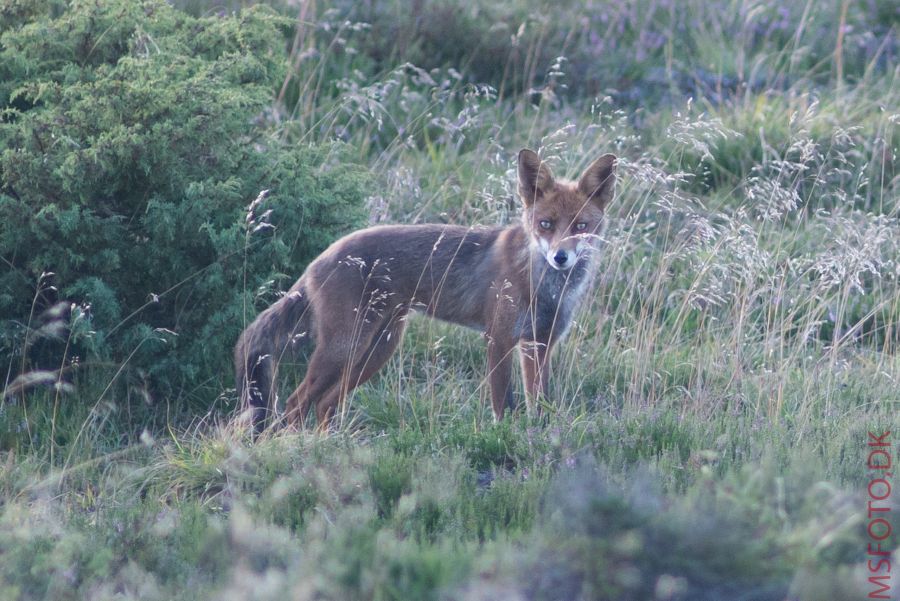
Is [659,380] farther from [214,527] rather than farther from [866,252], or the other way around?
[214,527]

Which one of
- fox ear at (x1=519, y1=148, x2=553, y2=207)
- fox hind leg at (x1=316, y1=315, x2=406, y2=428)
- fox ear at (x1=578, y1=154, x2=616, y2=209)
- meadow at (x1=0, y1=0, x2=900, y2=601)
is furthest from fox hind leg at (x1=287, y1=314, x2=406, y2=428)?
fox ear at (x1=578, y1=154, x2=616, y2=209)

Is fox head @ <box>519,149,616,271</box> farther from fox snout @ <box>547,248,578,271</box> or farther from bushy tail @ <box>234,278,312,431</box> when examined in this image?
bushy tail @ <box>234,278,312,431</box>

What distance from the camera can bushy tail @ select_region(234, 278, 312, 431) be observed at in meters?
5.30

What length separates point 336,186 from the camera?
6180 millimetres

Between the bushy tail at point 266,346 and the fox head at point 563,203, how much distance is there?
142cm

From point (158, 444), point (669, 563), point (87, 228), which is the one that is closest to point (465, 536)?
point (669, 563)

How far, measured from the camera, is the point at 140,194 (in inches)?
225

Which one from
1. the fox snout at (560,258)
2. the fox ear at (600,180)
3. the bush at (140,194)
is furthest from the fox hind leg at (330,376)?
the fox ear at (600,180)

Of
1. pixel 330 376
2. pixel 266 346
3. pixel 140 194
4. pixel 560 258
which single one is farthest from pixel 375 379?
pixel 140 194

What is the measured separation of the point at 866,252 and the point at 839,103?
Answer: 147 inches

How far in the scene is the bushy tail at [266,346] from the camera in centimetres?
530

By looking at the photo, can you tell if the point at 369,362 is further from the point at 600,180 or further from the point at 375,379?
the point at 600,180

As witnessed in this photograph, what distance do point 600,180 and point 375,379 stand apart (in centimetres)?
190

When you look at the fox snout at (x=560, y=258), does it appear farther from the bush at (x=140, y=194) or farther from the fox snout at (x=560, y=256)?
the bush at (x=140, y=194)
